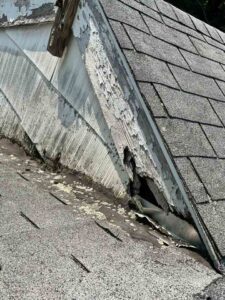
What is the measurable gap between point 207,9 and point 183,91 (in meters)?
17.2

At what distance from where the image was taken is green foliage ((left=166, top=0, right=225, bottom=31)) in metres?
16.8

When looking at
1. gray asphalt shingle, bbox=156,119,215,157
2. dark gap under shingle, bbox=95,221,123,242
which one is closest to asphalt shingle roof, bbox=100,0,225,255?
gray asphalt shingle, bbox=156,119,215,157

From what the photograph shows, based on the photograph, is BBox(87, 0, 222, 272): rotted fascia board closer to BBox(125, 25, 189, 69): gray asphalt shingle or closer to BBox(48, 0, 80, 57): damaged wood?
BBox(125, 25, 189, 69): gray asphalt shingle

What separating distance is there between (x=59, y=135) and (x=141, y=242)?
3.92 ft

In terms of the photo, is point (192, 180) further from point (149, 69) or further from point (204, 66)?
point (204, 66)

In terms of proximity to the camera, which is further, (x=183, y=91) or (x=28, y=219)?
(x=183, y=91)

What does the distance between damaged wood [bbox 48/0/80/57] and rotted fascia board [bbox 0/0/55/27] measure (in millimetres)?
184

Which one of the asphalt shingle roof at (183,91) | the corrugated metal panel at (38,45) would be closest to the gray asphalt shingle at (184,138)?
the asphalt shingle roof at (183,91)

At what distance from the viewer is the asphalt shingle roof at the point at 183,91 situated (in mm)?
1859

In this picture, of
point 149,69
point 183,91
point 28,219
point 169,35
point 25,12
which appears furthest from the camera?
point 25,12

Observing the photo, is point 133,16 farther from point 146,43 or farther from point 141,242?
point 141,242

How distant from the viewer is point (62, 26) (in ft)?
8.57

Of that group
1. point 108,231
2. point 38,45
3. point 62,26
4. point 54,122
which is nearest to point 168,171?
point 108,231

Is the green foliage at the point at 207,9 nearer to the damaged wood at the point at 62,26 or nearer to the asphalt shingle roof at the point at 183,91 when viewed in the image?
the asphalt shingle roof at the point at 183,91
